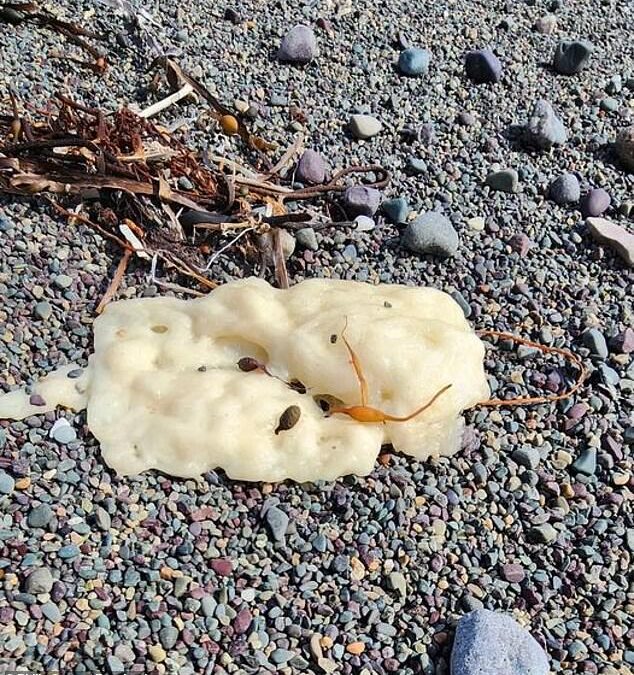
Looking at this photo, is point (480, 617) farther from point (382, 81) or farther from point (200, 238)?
point (382, 81)

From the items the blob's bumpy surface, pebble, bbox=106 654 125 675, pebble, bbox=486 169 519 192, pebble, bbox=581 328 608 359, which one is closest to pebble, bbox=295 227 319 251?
the blob's bumpy surface

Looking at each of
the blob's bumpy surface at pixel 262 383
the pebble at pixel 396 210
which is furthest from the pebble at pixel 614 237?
the blob's bumpy surface at pixel 262 383

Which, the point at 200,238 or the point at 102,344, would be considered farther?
the point at 200,238

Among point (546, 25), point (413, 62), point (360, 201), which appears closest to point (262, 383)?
point (360, 201)

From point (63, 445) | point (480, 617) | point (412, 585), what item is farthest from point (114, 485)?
point (480, 617)

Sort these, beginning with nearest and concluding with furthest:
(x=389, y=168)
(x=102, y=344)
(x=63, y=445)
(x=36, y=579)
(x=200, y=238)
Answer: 1. (x=36, y=579)
2. (x=63, y=445)
3. (x=102, y=344)
4. (x=200, y=238)
5. (x=389, y=168)

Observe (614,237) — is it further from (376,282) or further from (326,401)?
(326,401)

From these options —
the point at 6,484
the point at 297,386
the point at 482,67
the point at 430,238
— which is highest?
the point at 482,67

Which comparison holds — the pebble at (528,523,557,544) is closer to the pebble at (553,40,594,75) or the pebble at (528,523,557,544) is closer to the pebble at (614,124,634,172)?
the pebble at (614,124,634,172)
